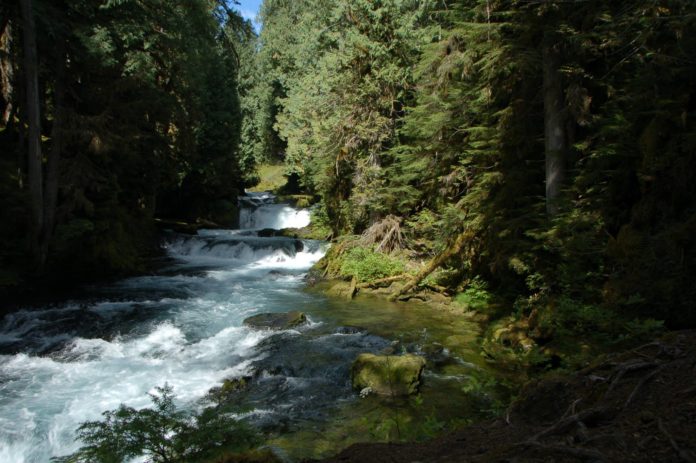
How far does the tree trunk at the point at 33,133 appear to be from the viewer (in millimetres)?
12523

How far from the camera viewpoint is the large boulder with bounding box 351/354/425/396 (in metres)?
7.03

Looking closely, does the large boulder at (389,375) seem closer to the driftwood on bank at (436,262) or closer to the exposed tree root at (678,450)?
the exposed tree root at (678,450)

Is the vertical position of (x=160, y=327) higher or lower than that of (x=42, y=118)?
lower

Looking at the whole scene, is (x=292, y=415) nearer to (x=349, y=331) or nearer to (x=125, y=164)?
(x=349, y=331)

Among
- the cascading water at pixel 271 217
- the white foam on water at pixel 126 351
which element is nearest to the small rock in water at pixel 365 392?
the white foam on water at pixel 126 351

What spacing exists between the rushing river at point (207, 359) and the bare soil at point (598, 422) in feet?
5.57

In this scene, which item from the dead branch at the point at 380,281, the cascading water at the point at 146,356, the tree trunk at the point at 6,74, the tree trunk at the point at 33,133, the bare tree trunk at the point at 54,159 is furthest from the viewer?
the tree trunk at the point at 6,74

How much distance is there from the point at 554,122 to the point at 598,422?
7.36 meters

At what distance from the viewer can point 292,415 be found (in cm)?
655

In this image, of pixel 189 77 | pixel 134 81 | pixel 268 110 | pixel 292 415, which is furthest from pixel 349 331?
pixel 268 110

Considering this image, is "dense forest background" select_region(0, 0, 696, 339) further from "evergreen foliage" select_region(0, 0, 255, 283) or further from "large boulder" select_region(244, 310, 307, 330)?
"large boulder" select_region(244, 310, 307, 330)

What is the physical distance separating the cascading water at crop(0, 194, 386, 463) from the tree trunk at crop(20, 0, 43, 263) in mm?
2545

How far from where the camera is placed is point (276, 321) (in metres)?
11.1

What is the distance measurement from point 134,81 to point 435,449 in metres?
16.5
